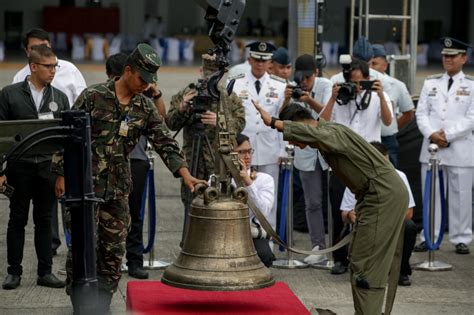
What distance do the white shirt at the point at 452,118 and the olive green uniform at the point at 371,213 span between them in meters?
3.53

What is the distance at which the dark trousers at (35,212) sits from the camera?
9.13 metres

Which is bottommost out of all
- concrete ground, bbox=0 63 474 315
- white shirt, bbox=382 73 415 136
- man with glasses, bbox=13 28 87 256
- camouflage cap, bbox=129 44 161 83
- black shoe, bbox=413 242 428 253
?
black shoe, bbox=413 242 428 253

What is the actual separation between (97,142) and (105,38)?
32.7 meters

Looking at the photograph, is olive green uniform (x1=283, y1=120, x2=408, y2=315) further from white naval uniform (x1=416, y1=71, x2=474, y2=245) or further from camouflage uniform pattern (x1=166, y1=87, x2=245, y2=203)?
white naval uniform (x1=416, y1=71, x2=474, y2=245)

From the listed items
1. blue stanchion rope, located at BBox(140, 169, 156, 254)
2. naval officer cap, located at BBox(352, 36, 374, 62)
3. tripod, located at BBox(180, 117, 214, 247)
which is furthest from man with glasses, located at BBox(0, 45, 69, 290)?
naval officer cap, located at BBox(352, 36, 374, 62)

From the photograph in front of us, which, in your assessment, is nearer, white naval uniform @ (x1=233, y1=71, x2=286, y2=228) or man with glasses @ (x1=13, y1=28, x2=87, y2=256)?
man with glasses @ (x1=13, y1=28, x2=87, y2=256)

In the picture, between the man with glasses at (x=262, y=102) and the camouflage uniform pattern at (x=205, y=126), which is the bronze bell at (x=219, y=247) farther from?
the man with glasses at (x=262, y=102)

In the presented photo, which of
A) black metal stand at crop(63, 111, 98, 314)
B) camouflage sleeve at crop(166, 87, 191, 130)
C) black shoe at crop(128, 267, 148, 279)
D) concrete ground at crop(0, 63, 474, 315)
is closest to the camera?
black metal stand at crop(63, 111, 98, 314)

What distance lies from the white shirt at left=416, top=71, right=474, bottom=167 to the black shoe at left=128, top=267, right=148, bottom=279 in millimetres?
3147

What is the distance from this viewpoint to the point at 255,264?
6.31 metres

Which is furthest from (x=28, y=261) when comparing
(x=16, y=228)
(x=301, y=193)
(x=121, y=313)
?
(x=301, y=193)

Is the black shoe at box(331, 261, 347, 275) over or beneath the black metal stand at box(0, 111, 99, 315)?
beneath

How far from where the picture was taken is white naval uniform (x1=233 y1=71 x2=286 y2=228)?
10.8m

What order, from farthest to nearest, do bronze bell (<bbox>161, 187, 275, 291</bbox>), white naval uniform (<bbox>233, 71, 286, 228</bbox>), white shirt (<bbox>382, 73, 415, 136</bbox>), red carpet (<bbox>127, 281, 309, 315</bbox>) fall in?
1. white shirt (<bbox>382, 73, 415, 136</bbox>)
2. white naval uniform (<bbox>233, 71, 286, 228</bbox>)
3. red carpet (<bbox>127, 281, 309, 315</bbox>)
4. bronze bell (<bbox>161, 187, 275, 291</bbox>)
